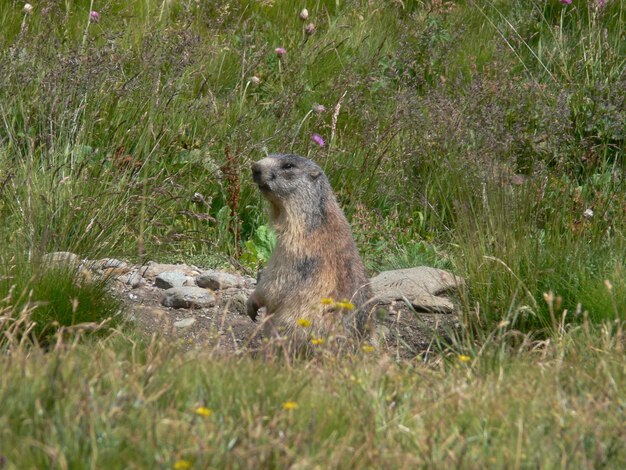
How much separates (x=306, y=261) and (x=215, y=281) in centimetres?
137

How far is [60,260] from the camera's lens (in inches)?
213

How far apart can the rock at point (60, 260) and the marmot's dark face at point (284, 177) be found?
3.46 ft

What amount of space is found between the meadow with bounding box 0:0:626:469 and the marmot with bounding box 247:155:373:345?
1.48ft

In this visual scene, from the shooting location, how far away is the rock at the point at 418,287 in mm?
6660

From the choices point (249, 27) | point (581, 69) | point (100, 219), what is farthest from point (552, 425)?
point (249, 27)

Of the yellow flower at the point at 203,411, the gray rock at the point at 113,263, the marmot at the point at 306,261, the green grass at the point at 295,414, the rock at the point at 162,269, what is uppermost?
the yellow flower at the point at 203,411

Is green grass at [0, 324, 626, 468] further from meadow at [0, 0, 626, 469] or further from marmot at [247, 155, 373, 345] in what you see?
marmot at [247, 155, 373, 345]

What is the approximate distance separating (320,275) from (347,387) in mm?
1832

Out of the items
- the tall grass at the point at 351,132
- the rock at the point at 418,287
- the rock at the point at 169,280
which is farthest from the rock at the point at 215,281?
the rock at the point at 418,287

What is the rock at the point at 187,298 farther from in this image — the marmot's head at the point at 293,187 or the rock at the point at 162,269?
the marmot's head at the point at 293,187

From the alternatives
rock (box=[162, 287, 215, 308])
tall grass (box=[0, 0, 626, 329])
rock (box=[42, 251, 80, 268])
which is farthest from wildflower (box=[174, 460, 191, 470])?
rock (box=[162, 287, 215, 308])

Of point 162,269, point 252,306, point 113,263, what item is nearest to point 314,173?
point 252,306

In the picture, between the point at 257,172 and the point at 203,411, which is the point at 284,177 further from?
the point at 203,411

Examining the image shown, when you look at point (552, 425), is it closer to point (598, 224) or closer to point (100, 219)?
point (598, 224)
